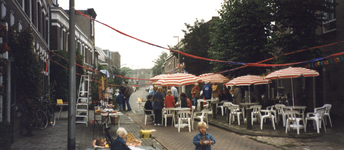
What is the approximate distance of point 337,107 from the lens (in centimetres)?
1446

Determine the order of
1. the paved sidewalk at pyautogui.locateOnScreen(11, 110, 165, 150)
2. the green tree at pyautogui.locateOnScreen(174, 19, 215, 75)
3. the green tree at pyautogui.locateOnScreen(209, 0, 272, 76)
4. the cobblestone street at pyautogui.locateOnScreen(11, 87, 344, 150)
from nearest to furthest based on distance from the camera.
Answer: the paved sidewalk at pyautogui.locateOnScreen(11, 110, 165, 150), the cobblestone street at pyautogui.locateOnScreen(11, 87, 344, 150), the green tree at pyautogui.locateOnScreen(209, 0, 272, 76), the green tree at pyautogui.locateOnScreen(174, 19, 215, 75)

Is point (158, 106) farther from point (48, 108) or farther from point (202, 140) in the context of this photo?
point (202, 140)

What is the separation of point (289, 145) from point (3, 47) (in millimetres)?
7805

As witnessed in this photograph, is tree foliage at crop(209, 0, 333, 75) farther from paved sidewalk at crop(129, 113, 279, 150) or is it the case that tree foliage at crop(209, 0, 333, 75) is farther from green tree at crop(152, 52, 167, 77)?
green tree at crop(152, 52, 167, 77)

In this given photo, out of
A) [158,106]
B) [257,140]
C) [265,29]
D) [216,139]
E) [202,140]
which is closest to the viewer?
[202,140]

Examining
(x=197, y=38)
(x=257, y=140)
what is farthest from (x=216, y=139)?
(x=197, y=38)

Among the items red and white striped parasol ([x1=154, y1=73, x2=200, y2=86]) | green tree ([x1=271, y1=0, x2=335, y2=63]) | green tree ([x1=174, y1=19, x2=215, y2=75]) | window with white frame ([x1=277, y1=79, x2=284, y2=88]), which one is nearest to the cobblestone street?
red and white striped parasol ([x1=154, y1=73, x2=200, y2=86])

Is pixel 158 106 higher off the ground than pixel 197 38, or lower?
lower

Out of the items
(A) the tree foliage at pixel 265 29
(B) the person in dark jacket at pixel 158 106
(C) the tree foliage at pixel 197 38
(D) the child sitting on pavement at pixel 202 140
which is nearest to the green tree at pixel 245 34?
(A) the tree foliage at pixel 265 29

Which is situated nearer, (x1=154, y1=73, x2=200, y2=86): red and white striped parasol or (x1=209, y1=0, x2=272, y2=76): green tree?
(x1=154, y1=73, x2=200, y2=86): red and white striped parasol

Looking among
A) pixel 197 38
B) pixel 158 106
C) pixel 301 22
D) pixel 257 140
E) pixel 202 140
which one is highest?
pixel 197 38

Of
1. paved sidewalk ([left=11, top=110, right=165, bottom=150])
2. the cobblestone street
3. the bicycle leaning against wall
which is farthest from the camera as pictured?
the bicycle leaning against wall

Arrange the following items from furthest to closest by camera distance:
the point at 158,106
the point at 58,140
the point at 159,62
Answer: the point at 159,62, the point at 158,106, the point at 58,140

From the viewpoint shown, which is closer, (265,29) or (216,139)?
(216,139)
